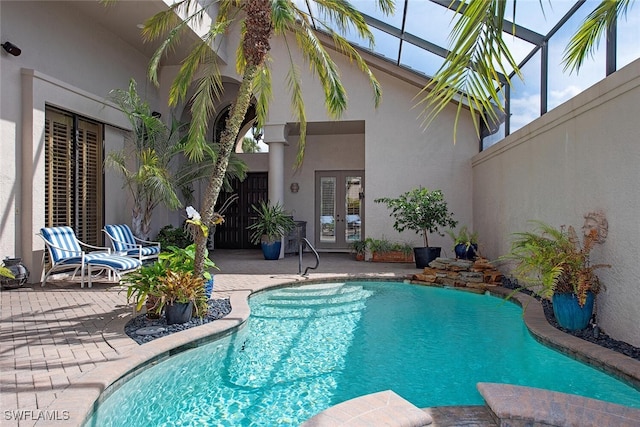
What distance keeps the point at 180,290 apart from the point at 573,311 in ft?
15.6

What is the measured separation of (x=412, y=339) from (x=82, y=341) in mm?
3867

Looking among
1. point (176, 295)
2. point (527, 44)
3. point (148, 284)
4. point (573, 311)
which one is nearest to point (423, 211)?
point (527, 44)

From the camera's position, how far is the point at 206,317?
566cm

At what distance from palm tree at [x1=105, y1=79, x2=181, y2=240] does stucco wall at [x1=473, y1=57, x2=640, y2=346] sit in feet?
24.4

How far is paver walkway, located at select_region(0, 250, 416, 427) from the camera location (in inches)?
128

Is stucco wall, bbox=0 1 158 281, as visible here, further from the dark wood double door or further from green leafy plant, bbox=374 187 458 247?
green leafy plant, bbox=374 187 458 247

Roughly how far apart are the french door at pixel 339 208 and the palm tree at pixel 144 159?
5.46 m

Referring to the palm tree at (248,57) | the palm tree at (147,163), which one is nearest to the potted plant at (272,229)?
the palm tree at (147,163)

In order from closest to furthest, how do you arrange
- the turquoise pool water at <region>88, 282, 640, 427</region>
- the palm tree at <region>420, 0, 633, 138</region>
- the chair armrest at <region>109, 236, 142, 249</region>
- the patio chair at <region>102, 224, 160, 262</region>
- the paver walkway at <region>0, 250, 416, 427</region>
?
the palm tree at <region>420, 0, 633, 138</region> < the paver walkway at <region>0, 250, 416, 427</region> < the turquoise pool water at <region>88, 282, 640, 427</region> < the patio chair at <region>102, 224, 160, 262</region> < the chair armrest at <region>109, 236, 142, 249</region>

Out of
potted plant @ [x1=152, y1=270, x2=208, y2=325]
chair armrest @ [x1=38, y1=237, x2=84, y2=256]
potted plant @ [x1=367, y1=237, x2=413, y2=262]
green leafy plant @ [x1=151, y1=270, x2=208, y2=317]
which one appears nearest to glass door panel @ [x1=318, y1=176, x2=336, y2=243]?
potted plant @ [x1=367, y1=237, x2=413, y2=262]

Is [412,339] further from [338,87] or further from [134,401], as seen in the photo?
[338,87]

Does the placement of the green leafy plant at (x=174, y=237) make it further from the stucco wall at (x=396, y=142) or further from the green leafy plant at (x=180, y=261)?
the green leafy plant at (x=180, y=261)

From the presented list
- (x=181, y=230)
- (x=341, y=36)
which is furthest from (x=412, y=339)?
(x=181, y=230)

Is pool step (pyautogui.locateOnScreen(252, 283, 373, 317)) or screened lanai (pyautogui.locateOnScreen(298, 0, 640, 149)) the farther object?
pool step (pyautogui.locateOnScreen(252, 283, 373, 317))
